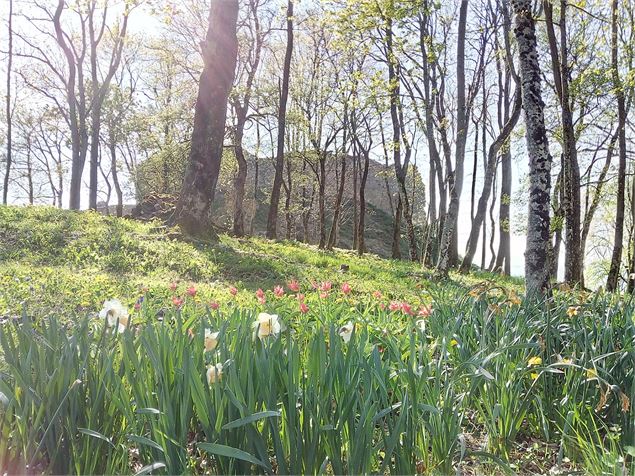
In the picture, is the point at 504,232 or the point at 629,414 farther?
the point at 504,232

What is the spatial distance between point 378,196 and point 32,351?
50902 mm

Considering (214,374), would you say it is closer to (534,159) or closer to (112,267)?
(534,159)

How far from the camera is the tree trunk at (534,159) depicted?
466 cm

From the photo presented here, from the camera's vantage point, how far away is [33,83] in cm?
2475

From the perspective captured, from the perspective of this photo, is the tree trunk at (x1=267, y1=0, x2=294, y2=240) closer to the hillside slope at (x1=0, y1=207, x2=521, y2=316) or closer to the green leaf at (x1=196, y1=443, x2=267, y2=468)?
the hillside slope at (x1=0, y1=207, x2=521, y2=316)

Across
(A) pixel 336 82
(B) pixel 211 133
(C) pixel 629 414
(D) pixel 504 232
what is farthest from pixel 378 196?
(C) pixel 629 414

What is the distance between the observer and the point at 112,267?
6.58 meters

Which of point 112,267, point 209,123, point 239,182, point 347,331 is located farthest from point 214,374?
point 239,182

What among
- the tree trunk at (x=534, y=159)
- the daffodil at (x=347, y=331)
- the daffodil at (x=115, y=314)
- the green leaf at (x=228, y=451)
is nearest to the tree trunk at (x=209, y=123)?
the tree trunk at (x=534, y=159)

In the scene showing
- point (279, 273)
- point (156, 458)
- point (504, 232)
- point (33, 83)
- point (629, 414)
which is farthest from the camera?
point (33, 83)

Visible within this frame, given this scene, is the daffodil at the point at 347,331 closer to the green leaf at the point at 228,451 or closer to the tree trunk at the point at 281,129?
the green leaf at the point at 228,451

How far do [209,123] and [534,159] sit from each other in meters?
6.08

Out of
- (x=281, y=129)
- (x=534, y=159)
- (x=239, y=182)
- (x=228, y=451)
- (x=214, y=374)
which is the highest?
(x=281, y=129)

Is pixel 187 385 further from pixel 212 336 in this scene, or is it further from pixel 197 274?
pixel 197 274
